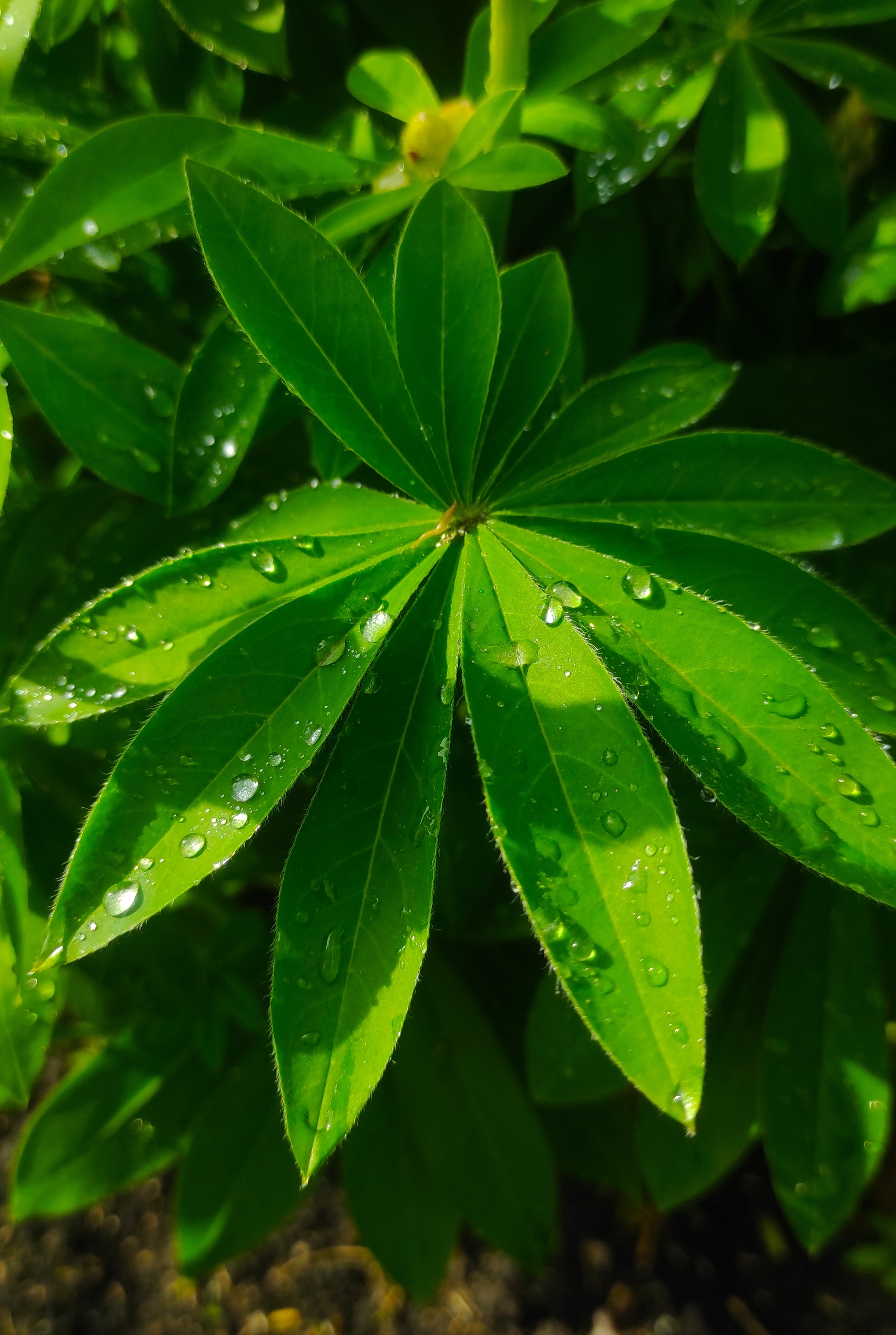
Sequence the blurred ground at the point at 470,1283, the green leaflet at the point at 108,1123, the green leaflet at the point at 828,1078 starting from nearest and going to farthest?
the green leaflet at the point at 828,1078
the green leaflet at the point at 108,1123
the blurred ground at the point at 470,1283

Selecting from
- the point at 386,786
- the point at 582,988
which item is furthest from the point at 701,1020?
the point at 386,786

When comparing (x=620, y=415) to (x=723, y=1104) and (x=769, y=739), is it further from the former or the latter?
(x=723, y=1104)

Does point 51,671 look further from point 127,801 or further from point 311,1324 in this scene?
point 311,1324

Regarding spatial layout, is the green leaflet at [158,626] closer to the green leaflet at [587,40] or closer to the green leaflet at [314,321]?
the green leaflet at [314,321]

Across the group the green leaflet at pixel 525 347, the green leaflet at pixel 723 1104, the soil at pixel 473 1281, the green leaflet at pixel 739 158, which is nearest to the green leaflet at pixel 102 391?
the green leaflet at pixel 525 347

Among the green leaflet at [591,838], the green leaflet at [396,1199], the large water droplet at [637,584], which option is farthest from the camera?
the green leaflet at [396,1199]

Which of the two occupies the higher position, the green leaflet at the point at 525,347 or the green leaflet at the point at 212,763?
the green leaflet at the point at 525,347
